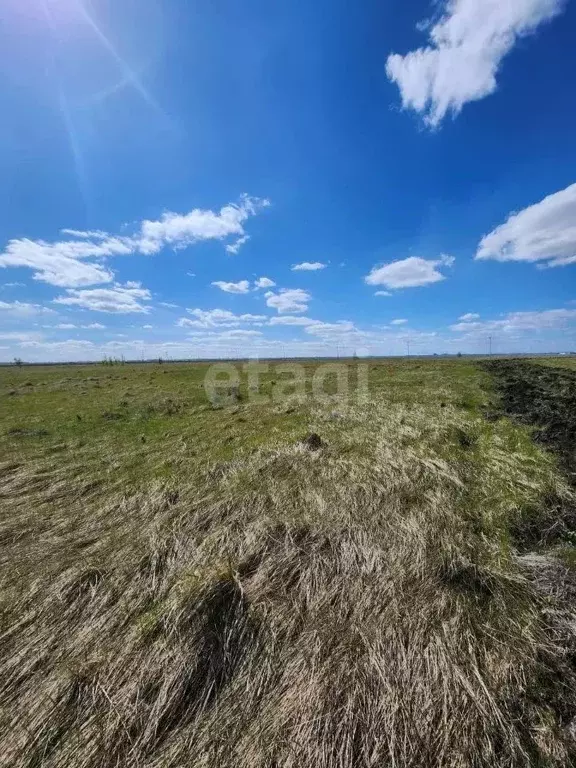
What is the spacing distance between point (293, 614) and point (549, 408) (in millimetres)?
15774

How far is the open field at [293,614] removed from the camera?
10.7 feet

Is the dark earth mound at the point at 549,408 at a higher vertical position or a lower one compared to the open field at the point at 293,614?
higher

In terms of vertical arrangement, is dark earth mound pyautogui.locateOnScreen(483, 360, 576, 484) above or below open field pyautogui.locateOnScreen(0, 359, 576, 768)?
above

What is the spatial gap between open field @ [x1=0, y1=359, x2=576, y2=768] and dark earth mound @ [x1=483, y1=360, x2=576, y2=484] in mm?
1063

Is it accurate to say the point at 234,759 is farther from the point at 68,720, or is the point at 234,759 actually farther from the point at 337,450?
the point at 337,450

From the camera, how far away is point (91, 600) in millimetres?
5059

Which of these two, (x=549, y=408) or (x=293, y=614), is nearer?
(x=293, y=614)

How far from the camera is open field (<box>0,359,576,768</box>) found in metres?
3.26

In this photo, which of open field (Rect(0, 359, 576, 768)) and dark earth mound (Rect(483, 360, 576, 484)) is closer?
open field (Rect(0, 359, 576, 768))

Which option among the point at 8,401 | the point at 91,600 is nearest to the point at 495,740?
the point at 91,600

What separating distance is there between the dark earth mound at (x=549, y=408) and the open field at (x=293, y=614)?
1.06m

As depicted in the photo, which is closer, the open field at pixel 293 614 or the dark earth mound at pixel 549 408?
the open field at pixel 293 614

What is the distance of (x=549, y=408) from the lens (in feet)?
51.3

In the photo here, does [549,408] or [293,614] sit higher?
[549,408]
